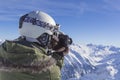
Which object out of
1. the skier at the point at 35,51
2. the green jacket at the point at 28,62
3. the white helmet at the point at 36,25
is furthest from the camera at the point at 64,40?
the green jacket at the point at 28,62

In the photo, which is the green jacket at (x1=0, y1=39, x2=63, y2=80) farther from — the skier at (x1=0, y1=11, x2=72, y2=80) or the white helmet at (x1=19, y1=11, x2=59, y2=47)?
the white helmet at (x1=19, y1=11, x2=59, y2=47)

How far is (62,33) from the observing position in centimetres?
421

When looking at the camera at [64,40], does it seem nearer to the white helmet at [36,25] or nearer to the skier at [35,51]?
the skier at [35,51]

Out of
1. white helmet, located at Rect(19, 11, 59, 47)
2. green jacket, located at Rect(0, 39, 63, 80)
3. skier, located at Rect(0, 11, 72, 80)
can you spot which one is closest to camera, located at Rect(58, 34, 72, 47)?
skier, located at Rect(0, 11, 72, 80)

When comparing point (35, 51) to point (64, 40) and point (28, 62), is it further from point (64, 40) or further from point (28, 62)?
point (64, 40)

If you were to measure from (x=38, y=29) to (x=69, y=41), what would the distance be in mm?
539

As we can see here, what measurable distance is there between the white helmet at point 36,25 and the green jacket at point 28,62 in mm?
227

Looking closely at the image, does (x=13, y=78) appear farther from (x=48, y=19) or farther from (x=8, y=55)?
(x=48, y=19)

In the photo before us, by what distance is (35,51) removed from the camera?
11.6 feet

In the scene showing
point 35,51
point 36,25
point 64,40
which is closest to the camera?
point 35,51

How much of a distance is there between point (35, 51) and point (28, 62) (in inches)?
5.7

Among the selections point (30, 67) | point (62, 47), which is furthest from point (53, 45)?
point (30, 67)

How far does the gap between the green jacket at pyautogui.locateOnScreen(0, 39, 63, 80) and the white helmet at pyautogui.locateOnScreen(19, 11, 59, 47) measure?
0.23m

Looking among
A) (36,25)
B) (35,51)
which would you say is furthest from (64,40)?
(35,51)
